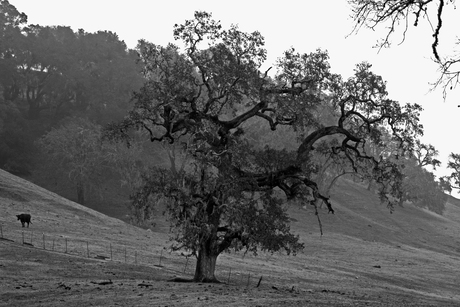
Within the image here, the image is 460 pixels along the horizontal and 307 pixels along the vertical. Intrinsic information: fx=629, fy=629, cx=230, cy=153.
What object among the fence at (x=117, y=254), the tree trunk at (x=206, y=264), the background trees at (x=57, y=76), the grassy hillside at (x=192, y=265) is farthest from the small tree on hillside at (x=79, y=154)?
the tree trunk at (x=206, y=264)

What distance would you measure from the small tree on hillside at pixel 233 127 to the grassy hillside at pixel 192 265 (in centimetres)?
295

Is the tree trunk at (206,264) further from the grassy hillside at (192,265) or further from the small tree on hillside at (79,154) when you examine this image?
the small tree on hillside at (79,154)

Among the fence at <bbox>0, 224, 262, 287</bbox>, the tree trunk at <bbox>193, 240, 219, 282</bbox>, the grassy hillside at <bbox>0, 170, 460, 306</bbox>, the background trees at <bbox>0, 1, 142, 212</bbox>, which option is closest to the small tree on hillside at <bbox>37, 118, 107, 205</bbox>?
the background trees at <bbox>0, 1, 142, 212</bbox>

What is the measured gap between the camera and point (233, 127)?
102 feet

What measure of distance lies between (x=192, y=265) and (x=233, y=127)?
56.7 feet

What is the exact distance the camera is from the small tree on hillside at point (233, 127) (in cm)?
2936

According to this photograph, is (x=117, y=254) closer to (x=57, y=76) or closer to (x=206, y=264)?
(x=206, y=264)

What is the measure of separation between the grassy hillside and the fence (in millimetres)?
104

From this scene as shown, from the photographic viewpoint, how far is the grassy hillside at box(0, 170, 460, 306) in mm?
24406

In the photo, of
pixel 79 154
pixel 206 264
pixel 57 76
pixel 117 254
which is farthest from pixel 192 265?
pixel 57 76

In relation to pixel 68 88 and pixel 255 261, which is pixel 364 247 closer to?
pixel 255 261

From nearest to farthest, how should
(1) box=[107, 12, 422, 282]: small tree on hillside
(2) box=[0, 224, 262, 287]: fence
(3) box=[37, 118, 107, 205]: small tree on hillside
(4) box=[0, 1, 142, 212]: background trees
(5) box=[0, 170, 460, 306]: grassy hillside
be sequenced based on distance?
1. (5) box=[0, 170, 460, 306]: grassy hillside
2. (1) box=[107, 12, 422, 282]: small tree on hillside
3. (2) box=[0, 224, 262, 287]: fence
4. (3) box=[37, 118, 107, 205]: small tree on hillside
5. (4) box=[0, 1, 142, 212]: background trees

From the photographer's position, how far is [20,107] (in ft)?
367

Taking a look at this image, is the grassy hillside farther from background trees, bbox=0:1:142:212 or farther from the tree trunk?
background trees, bbox=0:1:142:212
